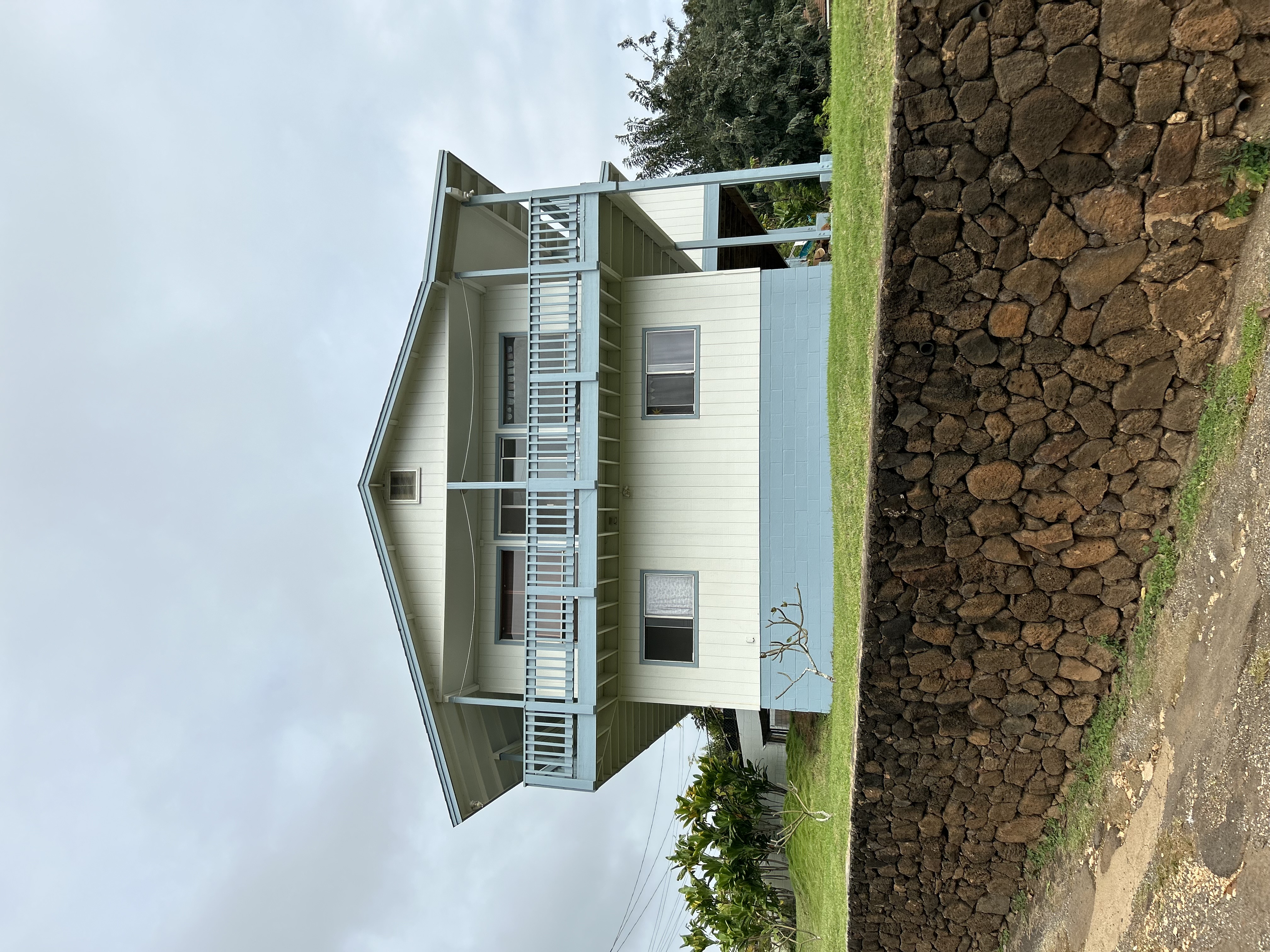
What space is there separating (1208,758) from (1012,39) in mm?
5470

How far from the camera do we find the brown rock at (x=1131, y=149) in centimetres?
532

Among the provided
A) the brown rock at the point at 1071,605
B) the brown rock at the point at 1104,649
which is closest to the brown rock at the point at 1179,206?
the brown rock at the point at 1071,605

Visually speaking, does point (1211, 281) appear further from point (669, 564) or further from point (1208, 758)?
point (669, 564)

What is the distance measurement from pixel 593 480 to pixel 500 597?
3.00 metres

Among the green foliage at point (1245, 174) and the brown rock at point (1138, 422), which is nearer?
the green foliage at point (1245, 174)

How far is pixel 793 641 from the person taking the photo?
10938mm

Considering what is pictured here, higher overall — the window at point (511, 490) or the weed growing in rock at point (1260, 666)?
the window at point (511, 490)

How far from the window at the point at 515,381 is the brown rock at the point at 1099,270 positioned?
8.15m

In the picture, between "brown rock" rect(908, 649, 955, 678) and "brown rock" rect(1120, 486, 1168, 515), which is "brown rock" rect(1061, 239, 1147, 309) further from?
"brown rock" rect(908, 649, 955, 678)

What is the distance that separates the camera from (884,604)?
24.3ft

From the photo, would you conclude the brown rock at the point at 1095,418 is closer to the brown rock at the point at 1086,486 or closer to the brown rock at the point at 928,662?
the brown rock at the point at 1086,486

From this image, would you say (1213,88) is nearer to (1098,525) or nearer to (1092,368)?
(1092,368)

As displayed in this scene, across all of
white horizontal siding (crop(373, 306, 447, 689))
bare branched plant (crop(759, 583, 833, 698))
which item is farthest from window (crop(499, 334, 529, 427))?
bare branched plant (crop(759, 583, 833, 698))

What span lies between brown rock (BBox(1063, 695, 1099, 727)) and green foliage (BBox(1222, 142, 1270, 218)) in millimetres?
4095
